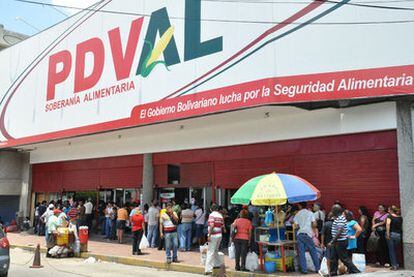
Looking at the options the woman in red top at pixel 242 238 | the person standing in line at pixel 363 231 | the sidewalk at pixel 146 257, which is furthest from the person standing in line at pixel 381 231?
the woman in red top at pixel 242 238

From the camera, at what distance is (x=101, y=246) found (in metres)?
17.4

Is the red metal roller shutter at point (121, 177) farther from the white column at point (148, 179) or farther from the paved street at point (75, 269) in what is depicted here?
the paved street at point (75, 269)

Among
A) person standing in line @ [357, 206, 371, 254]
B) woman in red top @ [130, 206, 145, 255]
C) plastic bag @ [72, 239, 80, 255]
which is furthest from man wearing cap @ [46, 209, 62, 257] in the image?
person standing in line @ [357, 206, 371, 254]

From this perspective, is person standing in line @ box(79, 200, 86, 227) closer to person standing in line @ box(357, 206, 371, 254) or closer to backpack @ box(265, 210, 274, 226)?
backpack @ box(265, 210, 274, 226)

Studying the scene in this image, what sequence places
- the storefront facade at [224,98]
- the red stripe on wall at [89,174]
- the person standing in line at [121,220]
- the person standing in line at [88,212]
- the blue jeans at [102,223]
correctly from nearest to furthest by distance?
the storefront facade at [224,98] < the person standing in line at [121,220] < the red stripe on wall at [89,174] < the blue jeans at [102,223] < the person standing in line at [88,212]

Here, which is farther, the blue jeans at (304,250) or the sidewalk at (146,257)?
the sidewalk at (146,257)

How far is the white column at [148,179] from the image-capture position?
18.8 meters

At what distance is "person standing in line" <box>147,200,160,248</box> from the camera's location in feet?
54.0

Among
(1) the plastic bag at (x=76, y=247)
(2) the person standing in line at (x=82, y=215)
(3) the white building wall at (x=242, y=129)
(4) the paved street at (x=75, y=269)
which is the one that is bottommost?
(4) the paved street at (x=75, y=269)

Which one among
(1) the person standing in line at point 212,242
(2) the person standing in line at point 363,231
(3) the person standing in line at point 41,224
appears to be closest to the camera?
(1) the person standing in line at point 212,242

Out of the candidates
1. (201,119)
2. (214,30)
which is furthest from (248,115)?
(214,30)

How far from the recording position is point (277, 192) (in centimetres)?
1005

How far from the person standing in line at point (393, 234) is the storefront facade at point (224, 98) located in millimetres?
304

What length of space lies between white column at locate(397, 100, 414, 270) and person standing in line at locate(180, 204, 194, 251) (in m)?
7.09
